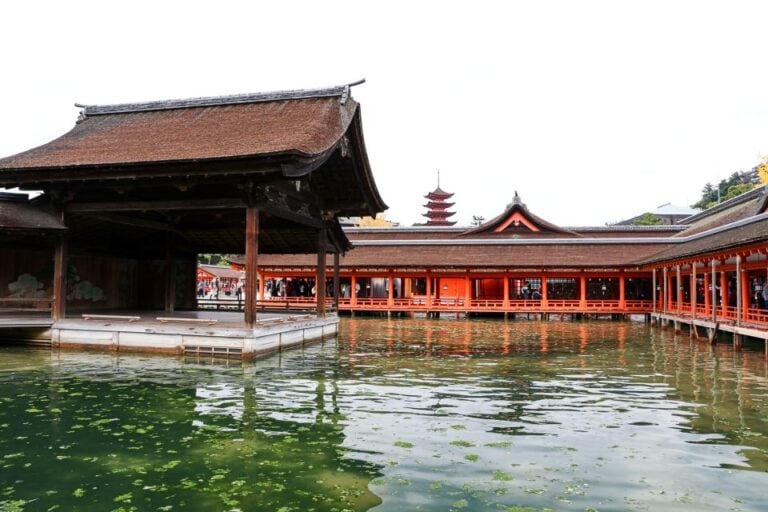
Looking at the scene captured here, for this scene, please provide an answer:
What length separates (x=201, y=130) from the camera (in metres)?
19.2

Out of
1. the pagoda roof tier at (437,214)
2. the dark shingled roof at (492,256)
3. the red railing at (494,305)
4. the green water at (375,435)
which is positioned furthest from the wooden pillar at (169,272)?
the pagoda roof tier at (437,214)

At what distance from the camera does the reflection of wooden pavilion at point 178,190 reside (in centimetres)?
1603

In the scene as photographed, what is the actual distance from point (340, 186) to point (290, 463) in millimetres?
14879

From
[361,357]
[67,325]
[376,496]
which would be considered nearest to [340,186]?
[361,357]

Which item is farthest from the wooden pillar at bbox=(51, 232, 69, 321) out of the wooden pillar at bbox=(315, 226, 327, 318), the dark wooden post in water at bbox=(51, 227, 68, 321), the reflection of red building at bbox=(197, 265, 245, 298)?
the reflection of red building at bbox=(197, 265, 245, 298)

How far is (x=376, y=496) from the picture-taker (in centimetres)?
642

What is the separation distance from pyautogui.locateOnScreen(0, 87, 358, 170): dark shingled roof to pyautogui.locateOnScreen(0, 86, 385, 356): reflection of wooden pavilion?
0.05 meters

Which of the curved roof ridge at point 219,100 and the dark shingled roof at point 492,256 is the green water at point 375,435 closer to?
the curved roof ridge at point 219,100

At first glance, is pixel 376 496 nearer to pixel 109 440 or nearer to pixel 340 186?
pixel 109 440

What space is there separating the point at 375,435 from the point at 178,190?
38.7 ft

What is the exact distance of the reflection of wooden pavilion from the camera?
16031 mm

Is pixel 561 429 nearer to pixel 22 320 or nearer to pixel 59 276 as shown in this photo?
pixel 59 276

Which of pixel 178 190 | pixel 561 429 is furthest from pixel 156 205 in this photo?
pixel 561 429

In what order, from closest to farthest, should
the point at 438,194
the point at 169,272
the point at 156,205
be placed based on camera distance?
1. the point at 156,205
2. the point at 169,272
3. the point at 438,194
